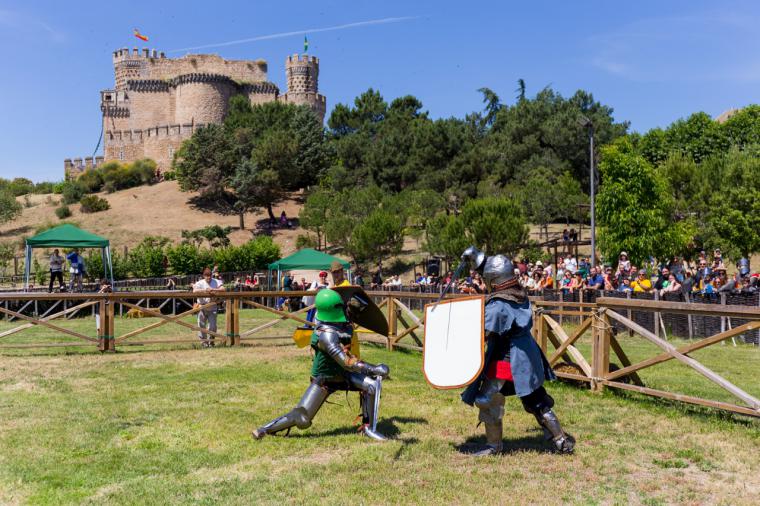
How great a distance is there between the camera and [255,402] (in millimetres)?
7777

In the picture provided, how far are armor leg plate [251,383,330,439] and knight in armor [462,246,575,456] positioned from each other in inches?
54.8

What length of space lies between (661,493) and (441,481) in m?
1.49

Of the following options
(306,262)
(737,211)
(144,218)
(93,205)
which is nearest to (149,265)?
(306,262)

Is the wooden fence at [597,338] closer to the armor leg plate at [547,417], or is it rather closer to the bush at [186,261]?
the armor leg plate at [547,417]

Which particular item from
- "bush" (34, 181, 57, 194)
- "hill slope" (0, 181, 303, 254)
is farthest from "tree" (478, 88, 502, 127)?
"bush" (34, 181, 57, 194)

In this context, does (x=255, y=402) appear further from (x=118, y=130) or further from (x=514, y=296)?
(x=118, y=130)

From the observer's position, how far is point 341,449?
5891 millimetres

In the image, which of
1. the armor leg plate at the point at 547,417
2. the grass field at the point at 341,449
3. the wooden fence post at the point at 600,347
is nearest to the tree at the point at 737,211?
the grass field at the point at 341,449

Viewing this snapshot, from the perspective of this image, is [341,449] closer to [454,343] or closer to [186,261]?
[454,343]

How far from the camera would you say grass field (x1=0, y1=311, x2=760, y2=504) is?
475cm

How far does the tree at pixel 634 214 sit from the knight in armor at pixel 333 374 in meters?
22.8

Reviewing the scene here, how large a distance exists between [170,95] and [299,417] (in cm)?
8360

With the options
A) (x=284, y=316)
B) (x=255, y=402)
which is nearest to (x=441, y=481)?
(x=255, y=402)

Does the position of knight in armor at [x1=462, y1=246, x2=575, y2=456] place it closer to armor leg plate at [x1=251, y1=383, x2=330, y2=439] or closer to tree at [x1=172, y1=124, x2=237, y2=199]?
armor leg plate at [x1=251, y1=383, x2=330, y2=439]
